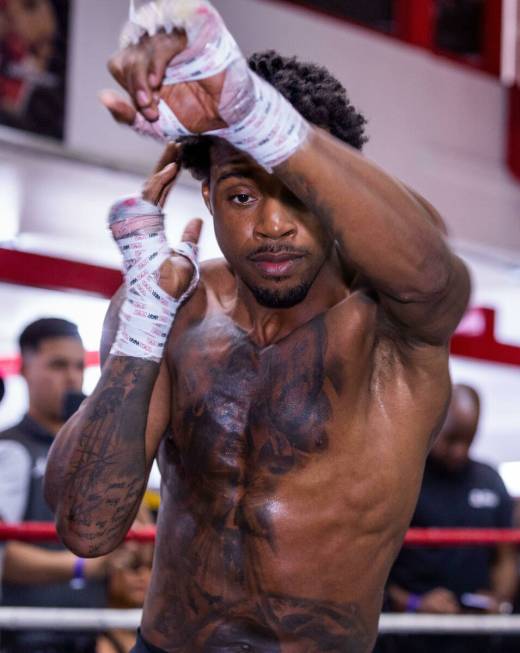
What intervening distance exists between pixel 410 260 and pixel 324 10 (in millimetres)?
4721

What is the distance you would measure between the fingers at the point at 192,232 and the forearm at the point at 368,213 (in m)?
0.43

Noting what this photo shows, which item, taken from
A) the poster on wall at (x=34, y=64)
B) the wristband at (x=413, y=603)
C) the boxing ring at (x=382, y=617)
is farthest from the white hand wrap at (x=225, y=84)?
the poster on wall at (x=34, y=64)

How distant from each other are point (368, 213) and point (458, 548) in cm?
203

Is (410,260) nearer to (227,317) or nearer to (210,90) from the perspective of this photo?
(210,90)

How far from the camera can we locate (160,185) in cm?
139

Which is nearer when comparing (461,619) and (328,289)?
(328,289)

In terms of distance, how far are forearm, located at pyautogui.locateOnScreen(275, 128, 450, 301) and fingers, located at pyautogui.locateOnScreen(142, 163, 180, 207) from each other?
0.34m

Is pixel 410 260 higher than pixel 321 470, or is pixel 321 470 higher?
pixel 410 260

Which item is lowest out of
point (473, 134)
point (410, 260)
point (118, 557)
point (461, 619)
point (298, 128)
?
point (461, 619)

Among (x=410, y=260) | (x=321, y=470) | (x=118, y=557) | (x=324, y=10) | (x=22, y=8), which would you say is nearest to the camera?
(x=410, y=260)

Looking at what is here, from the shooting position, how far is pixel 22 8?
4098 millimetres

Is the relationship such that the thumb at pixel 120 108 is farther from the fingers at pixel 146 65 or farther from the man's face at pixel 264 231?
the man's face at pixel 264 231

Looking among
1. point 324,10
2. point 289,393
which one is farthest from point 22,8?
point 289,393

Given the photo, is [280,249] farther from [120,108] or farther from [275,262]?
[120,108]
